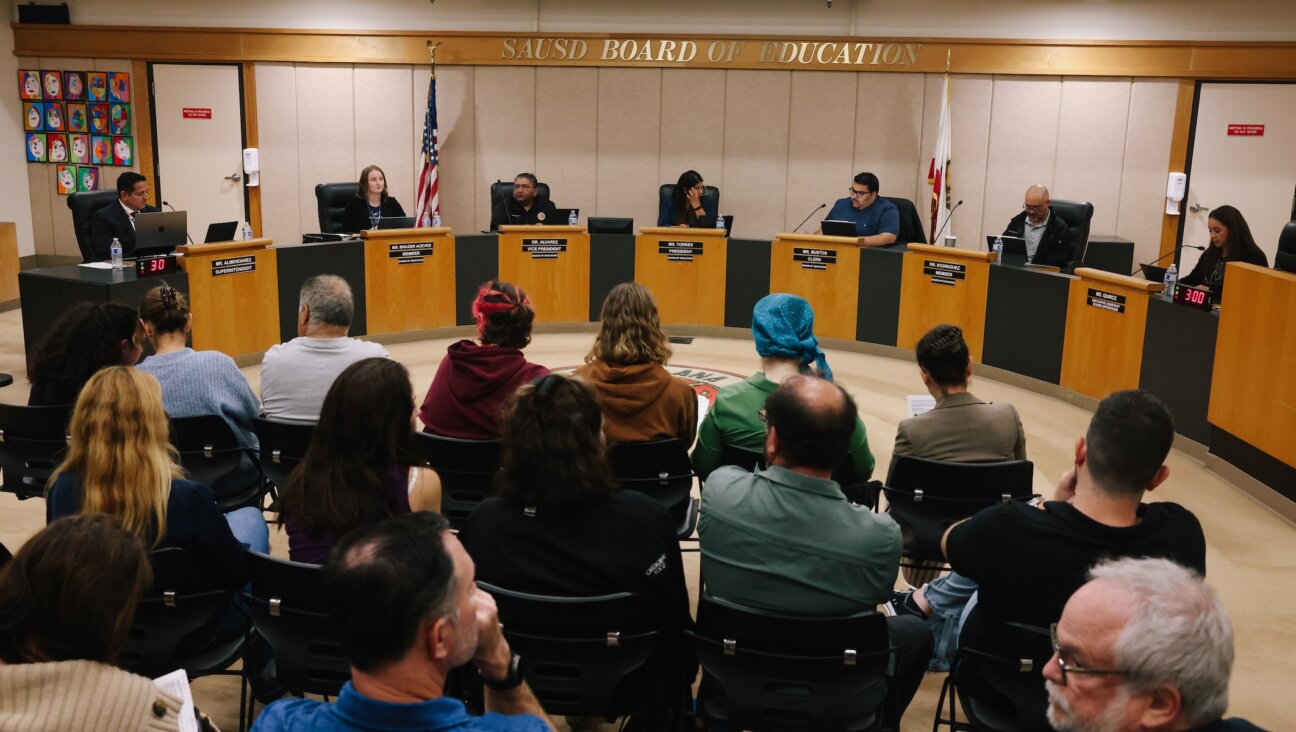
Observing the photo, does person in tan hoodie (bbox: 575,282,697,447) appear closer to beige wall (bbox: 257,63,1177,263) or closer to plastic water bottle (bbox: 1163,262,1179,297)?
plastic water bottle (bbox: 1163,262,1179,297)

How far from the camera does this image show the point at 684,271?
991cm

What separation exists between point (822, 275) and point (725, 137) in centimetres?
293

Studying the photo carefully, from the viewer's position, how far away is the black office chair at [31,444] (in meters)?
4.19

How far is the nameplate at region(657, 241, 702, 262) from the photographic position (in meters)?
9.84

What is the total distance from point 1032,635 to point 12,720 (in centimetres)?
228

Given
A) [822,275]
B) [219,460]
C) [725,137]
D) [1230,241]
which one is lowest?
[219,460]

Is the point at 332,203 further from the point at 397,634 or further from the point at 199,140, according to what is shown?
the point at 397,634

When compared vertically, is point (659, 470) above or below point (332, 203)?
below

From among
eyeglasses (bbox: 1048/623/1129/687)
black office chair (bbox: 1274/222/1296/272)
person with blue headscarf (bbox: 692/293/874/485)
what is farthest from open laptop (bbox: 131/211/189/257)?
eyeglasses (bbox: 1048/623/1129/687)

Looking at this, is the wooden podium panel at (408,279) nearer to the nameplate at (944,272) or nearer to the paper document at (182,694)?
the nameplate at (944,272)

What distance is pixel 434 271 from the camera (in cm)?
962

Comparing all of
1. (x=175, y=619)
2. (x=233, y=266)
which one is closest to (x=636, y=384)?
(x=175, y=619)

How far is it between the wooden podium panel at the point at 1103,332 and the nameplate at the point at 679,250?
3287 millimetres

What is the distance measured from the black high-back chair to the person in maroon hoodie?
1454 mm
